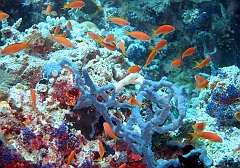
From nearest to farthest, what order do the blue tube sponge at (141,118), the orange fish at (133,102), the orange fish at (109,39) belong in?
1. the blue tube sponge at (141,118)
2. the orange fish at (133,102)
3. the orange fish at (109,39)

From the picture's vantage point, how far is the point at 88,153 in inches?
120

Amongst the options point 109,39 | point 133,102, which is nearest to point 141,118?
point 133,102

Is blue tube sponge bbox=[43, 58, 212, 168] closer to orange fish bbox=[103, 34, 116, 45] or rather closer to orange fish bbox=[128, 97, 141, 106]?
orange fish bbox=[128, 97, 141, 106]

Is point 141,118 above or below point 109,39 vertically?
below

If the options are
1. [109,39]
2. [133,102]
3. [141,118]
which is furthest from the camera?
[109,39]

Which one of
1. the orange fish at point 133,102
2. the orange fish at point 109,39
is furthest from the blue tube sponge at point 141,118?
the orange fish at point 109,39

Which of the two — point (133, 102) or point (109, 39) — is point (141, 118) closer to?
point (133, 102)

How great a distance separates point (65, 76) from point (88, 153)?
127cm

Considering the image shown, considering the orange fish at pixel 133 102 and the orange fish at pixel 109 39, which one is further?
the orange fish at pixel 109 39

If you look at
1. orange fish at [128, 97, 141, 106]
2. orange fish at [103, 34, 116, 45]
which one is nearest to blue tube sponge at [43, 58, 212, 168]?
orange fish at [128, 97, 141, 106]

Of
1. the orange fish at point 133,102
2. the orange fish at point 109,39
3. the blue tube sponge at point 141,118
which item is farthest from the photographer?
the orange fish at point 109,39

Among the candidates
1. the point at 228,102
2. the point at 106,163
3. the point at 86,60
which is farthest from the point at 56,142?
the point at 228,102

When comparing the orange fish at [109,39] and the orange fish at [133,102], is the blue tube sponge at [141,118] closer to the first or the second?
the orange fish at [133,102]

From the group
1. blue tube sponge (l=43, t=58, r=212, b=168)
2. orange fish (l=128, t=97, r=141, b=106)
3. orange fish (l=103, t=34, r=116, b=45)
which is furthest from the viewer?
orange fish (l=103, t=34, r=116, b=45)
